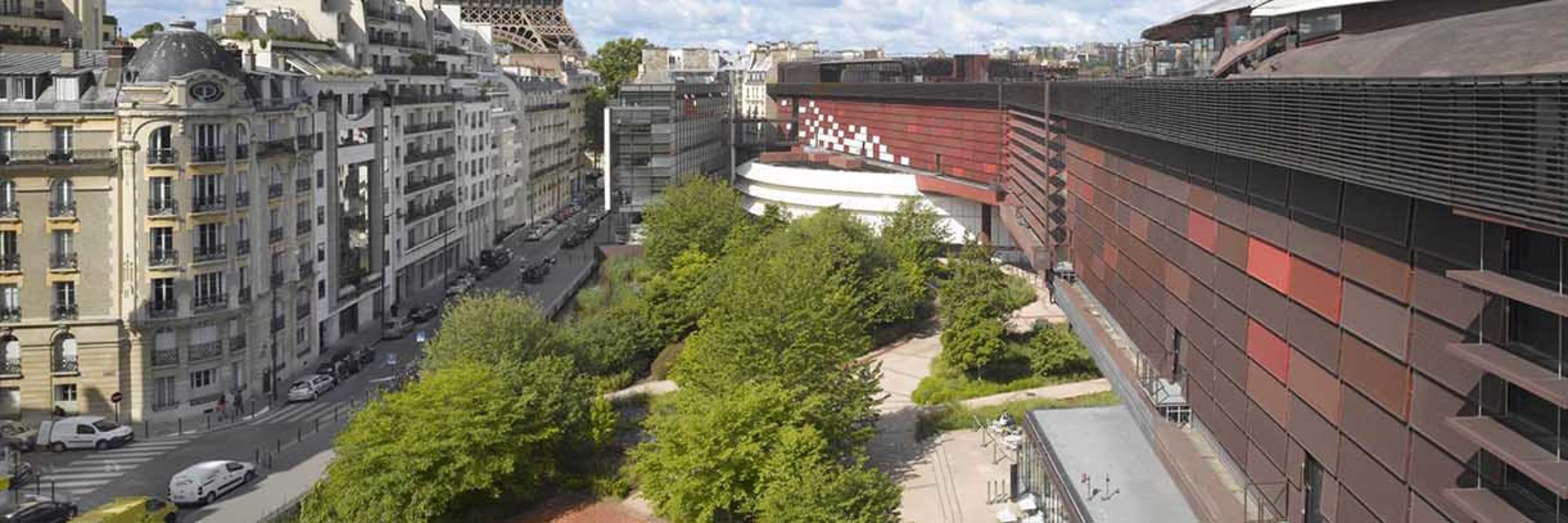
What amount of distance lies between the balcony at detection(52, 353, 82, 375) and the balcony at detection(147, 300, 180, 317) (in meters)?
2.51

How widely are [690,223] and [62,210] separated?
28.9 meters

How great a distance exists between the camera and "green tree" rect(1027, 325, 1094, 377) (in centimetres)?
4400

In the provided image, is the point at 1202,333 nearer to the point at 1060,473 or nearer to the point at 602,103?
the point at 1060,473

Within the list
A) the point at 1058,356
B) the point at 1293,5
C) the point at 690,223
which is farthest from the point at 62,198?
the point at 1293,5

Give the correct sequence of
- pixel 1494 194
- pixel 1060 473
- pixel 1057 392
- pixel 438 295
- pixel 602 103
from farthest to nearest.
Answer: pixel 602 103 < pixel 438 295 < pixel 1057 392 < pixel 1060 473 < pixel 1494 194

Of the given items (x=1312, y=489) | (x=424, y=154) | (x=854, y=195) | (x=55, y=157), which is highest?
(x=424, y=154)

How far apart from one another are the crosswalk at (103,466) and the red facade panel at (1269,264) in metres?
29.0

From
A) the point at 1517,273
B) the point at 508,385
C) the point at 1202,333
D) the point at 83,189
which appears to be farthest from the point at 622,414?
the point at 1517,273

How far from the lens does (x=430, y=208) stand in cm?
6856

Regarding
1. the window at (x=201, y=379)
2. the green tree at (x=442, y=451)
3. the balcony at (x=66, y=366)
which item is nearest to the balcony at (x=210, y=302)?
the window at (x=201, y=379)

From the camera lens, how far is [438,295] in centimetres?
6800

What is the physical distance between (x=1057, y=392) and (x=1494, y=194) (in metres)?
32.0

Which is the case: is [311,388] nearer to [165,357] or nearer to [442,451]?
[165,357]

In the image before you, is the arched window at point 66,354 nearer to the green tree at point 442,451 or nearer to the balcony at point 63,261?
the balcony at point 63,261
